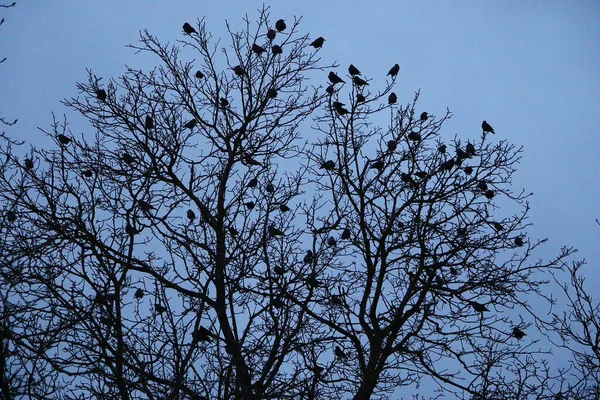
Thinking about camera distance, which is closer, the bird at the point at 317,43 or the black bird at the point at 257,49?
the black bird at the point at 257,49

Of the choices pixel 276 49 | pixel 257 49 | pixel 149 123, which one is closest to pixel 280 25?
pixel 276 49

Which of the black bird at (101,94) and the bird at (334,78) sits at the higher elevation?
the bird at (334,78)

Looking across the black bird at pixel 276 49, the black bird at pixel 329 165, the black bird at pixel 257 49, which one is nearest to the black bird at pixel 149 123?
the black bird at pixel 257 49

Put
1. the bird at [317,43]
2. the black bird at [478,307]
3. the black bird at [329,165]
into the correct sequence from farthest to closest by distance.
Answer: the bird at [317,43] < the black bird at [329,165] < the black bird at [478,307]

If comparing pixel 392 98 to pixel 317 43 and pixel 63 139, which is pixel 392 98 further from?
pixel 63 139

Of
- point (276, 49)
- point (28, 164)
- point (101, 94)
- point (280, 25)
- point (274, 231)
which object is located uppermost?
point (280, 25)

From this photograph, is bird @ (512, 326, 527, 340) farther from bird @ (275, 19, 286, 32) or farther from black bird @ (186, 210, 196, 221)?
bird @ (275, 19, 286, 32)

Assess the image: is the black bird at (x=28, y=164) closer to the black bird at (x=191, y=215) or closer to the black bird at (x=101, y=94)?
the black bird at (x=101, y=94)

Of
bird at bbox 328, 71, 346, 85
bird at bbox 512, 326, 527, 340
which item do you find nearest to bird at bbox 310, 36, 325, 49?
bird at bbox 328, 71, 346, 85

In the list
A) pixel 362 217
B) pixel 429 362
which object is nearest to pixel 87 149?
pixel 362 217

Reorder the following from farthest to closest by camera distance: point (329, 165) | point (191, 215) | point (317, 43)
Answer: point (317, 43) < point (329, 165) < point (191, 215)

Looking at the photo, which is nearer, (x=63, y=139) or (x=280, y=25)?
(x=63, y=139)

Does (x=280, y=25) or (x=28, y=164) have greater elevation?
(x=280, y=25)

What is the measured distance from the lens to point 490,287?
772cm
